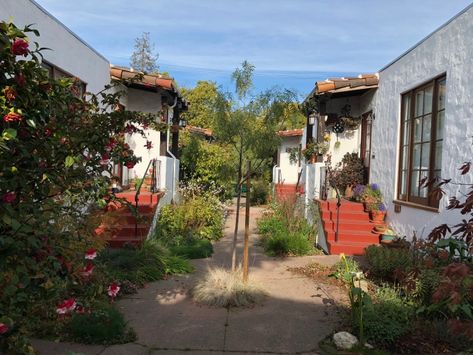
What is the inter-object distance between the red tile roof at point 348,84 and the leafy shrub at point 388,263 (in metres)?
4.83

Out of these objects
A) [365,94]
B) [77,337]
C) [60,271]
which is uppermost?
[365,94]

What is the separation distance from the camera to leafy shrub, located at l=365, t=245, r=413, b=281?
239 inches

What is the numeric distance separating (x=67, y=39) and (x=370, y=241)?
21.7ft

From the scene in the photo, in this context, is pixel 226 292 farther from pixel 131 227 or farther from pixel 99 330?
pixel 131 227

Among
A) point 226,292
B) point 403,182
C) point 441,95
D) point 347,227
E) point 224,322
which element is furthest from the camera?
point 347,227

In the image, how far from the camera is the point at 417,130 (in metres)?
8.43

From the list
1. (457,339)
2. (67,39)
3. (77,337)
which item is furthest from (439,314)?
(67,39)

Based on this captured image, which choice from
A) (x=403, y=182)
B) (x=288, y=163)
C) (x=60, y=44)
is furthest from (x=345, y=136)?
(x=288, y=163)

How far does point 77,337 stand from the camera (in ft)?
14.5

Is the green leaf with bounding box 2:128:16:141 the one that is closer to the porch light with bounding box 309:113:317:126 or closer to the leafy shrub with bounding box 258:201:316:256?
the leafy shrub with bounding box 258:201:316:256

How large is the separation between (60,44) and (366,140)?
7.38 meters

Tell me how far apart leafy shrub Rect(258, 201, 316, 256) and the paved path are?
171 cm

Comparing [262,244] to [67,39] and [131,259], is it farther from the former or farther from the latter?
[67,39]

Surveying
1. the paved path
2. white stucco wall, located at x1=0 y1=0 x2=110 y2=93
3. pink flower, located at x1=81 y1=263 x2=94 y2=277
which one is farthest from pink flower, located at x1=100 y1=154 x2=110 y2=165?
white stucco wall, located at x1=0 y1=0 x2=110 y2=93
